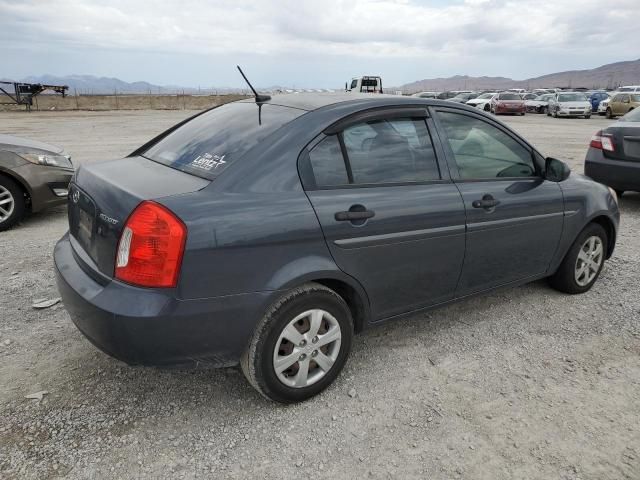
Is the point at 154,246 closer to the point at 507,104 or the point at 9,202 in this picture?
the point at 9,202

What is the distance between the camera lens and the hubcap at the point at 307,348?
2633mm

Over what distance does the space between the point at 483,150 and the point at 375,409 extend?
1.86m

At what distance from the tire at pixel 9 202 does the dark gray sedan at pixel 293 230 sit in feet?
10.6

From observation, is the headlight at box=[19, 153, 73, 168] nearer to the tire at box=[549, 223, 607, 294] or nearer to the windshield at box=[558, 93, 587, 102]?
the tire at box=[549, 223, 607, 294]

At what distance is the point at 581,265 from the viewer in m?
4.17

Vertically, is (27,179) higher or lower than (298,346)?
higher

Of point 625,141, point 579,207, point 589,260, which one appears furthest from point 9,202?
point 625,141

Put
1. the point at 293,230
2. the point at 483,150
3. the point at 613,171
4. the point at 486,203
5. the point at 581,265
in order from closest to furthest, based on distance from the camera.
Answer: the point at 293,230, the point at 486,203, the point at 483,150, the point at 581,265, the point at 613,171

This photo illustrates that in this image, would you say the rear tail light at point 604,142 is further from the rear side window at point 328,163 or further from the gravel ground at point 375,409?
the rear side window at point 328,163

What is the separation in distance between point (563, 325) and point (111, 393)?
309cm

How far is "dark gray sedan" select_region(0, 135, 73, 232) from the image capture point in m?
5.68

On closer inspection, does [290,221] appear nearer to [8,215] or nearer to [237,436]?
[237,436]

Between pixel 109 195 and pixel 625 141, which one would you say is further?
pixel 625 141

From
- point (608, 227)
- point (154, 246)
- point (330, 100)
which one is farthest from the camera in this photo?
point (608, 227)
